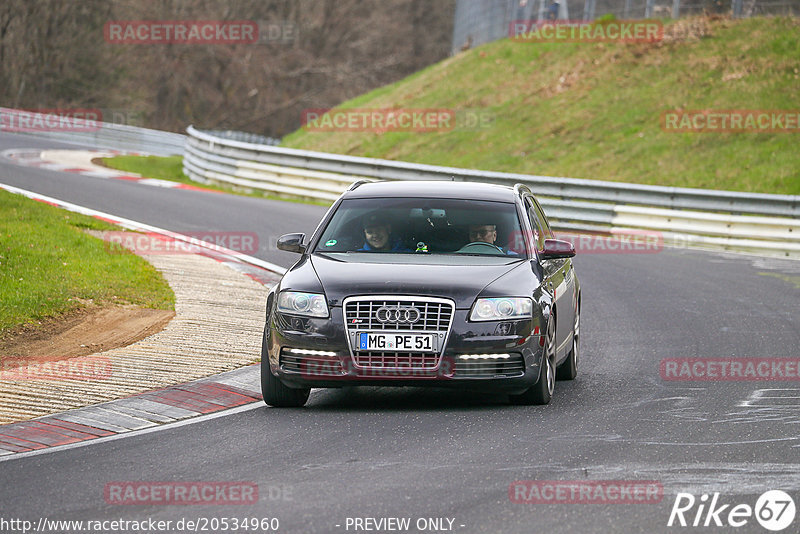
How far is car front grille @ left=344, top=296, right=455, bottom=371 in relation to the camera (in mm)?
8406

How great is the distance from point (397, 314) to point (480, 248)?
1.43 metres

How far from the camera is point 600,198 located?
958 inches

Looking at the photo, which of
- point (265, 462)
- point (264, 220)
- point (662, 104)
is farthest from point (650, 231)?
point (265, 462)

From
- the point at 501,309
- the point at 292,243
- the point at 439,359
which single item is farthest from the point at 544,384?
the point at 292,243

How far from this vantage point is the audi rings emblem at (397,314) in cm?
841

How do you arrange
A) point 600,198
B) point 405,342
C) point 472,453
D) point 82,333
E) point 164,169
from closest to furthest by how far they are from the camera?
point 472,453
point 405,342
point 82,333
point 600,198
point 164,169

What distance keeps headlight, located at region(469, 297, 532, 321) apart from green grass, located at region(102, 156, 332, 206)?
18890 millimetres

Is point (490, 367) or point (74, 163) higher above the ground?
point (490, 367)

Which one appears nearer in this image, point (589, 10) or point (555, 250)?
point (555, 250)

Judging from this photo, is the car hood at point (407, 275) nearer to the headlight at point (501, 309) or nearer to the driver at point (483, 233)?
the headlight at point (501, 309)

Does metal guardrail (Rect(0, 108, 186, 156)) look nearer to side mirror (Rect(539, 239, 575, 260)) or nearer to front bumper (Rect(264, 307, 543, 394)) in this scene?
side mirror (Rect(539, 239, 575, 260))

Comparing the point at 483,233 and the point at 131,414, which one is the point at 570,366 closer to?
the point at 483,233

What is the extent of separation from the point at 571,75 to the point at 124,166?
13.2m

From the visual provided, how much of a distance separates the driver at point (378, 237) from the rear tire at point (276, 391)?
1260 mm
